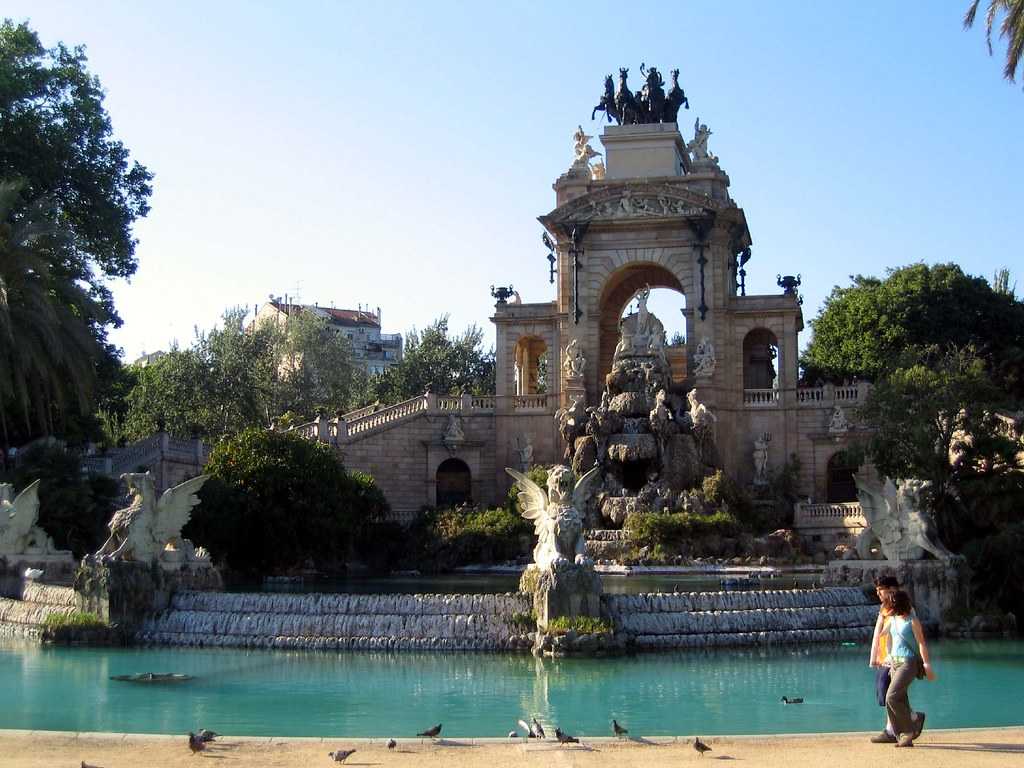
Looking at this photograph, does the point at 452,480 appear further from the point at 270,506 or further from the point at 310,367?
the point at 310,367

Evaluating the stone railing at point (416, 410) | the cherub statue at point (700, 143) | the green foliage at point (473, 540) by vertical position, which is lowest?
the green foliage at point (473, 540)

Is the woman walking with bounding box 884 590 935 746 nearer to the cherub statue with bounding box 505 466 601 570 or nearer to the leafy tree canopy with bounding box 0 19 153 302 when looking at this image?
the cherub statue with bounding box 505 466 601 570

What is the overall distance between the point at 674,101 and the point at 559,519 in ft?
106

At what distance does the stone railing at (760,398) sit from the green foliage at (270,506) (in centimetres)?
1572

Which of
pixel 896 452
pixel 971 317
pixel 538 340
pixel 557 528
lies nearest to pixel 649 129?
pixel 538 340

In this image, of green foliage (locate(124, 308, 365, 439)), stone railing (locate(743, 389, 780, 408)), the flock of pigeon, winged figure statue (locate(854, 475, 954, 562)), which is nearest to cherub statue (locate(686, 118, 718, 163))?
stone railing (locate(743, 389, 780, 408))

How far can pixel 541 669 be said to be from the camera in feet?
62.8

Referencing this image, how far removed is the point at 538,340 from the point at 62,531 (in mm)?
21087

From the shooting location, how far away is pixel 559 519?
20953 millimetres

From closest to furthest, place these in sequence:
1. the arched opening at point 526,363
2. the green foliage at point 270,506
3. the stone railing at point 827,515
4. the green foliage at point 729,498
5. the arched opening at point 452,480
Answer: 1. the green foliage at point 270,506
2. the green foliage at point 729,498
3. the stone railing at point 827,515
4. the arched opening at point 452,480
5. the arched opening at point 526,363

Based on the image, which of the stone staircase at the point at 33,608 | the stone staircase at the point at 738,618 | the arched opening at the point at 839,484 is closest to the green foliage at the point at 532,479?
the arched opening at the point at 839,484

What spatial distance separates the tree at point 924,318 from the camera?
5362 cm

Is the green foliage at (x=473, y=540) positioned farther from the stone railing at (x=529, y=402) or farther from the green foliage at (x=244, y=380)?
the green foliage at (x=244, y=380)

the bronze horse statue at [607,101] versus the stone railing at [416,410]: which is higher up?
the bronze horse statue at [607,101]
